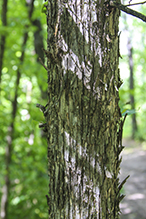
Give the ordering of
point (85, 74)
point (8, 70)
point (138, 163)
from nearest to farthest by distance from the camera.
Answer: point (85, 74) < point (8, 70) < point (138, 163)

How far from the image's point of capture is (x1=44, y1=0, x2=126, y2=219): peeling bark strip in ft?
3.21

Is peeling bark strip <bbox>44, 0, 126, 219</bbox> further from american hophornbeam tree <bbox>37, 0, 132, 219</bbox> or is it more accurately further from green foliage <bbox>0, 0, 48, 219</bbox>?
green foliage <bbox>0, 0, 48, 219</bbox>

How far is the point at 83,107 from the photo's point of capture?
3.21 ft

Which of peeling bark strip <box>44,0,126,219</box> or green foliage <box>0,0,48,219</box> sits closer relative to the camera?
peeling bark strip <box>44,0,126,219</box>

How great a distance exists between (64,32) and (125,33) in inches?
544

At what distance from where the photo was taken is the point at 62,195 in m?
1.00

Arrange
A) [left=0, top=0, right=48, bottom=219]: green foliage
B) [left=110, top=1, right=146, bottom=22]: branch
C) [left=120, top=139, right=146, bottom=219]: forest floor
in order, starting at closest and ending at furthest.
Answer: [left=110, top=1, right=146, bottom=22]: branch, [left=0, top=0, right=48, bottom=219]: green foliage, [left=120, top=139, right=146, bottom=219]: forest floor

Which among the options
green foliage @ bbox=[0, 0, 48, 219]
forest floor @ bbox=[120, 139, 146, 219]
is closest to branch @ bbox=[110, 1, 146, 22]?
green foliage @ bbox=[0, 0, 48, 219]

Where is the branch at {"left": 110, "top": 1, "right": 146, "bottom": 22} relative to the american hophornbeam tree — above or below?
above

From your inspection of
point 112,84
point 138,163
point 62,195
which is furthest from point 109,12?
point 138,163

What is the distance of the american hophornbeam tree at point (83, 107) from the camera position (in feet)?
3.21

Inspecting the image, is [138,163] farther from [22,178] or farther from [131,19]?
[131,19]

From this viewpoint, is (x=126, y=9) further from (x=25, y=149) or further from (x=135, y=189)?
(x=135, y=189)

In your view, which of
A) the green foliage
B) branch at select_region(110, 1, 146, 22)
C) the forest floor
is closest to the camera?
branch at select_region(110, 1, 146, 22)
